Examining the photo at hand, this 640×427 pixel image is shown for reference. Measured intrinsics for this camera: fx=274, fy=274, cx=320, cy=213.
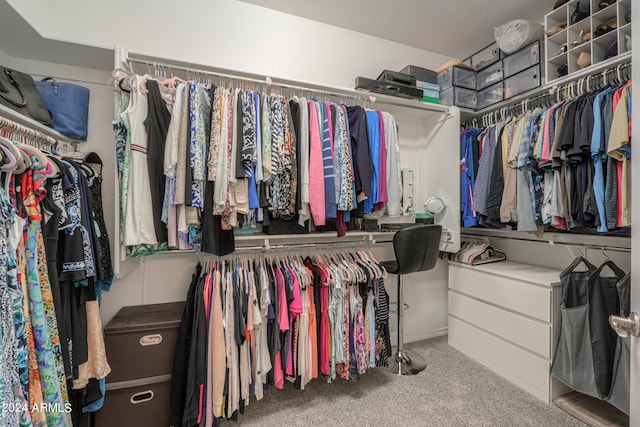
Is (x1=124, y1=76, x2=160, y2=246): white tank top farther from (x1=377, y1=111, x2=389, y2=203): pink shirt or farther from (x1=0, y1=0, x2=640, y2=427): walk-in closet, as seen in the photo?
(x1=377, y1=111, x2=389, y2=203): pink shirt

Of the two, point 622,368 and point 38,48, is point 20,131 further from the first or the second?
point 622,368

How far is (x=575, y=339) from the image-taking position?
1.58 meters

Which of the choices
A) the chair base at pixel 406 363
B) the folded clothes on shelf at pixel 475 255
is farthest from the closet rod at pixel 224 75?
the chair base at pixel 406 363

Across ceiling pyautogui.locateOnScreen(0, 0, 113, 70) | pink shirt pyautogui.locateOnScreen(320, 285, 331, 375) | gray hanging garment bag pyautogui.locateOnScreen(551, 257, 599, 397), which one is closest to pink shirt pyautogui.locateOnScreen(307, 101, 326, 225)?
pink shirt pyautogui.locateOnScreen(320, 285, 331, 375)

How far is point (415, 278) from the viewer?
2.53 metres

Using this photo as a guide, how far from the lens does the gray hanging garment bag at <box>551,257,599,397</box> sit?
5.08 ft

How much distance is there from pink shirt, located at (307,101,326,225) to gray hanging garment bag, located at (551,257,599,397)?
153 cm

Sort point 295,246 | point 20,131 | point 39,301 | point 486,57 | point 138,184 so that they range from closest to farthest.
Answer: point 39,301 → point 20,131 → point 138,184 → point 295,246 → point 486,57

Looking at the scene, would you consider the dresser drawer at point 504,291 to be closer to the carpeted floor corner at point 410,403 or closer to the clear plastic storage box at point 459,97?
the carpeted floor corner at point 410,403

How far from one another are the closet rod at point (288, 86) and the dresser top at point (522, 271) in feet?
4.14

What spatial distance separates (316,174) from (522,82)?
1745 millimetres

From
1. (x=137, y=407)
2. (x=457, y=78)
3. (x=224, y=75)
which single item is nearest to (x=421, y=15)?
(x=457, y=78)

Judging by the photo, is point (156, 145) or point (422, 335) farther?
point (422, 335)

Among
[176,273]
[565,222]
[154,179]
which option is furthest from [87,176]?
[565,222]
